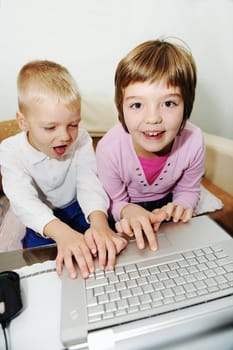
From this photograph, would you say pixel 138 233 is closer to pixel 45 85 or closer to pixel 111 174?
pixel 111 174

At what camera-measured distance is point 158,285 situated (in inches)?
16.8

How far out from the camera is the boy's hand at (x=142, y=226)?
53 cm

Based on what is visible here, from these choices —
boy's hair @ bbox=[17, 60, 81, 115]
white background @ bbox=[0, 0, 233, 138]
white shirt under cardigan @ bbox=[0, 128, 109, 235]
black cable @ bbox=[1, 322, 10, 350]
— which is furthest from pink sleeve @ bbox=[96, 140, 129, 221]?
black cable @ bbox=[1, 322, 10, 350]

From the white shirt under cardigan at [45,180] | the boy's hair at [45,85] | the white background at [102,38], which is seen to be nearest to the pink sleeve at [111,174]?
the white shirt under cardigan at [45,180]

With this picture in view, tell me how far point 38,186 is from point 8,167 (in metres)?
0.10

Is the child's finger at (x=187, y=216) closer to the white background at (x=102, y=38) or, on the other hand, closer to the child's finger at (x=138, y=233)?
the child's finger at (x=138, y=233)

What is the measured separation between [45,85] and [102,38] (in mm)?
321

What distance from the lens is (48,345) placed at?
385 millimetres

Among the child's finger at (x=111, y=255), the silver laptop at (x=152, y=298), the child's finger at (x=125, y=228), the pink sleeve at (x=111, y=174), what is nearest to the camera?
the silver laptop at (x=152, y=298)

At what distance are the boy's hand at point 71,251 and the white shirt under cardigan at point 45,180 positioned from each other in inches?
2.0

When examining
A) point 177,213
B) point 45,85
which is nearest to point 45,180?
point 45,85

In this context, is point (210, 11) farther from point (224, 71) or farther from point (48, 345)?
point (48, 345)

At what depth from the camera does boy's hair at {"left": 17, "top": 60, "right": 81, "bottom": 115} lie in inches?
24.1

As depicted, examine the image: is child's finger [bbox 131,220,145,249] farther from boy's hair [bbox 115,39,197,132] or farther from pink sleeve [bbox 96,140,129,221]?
boy's hair [bbox 115,39,197,132]
